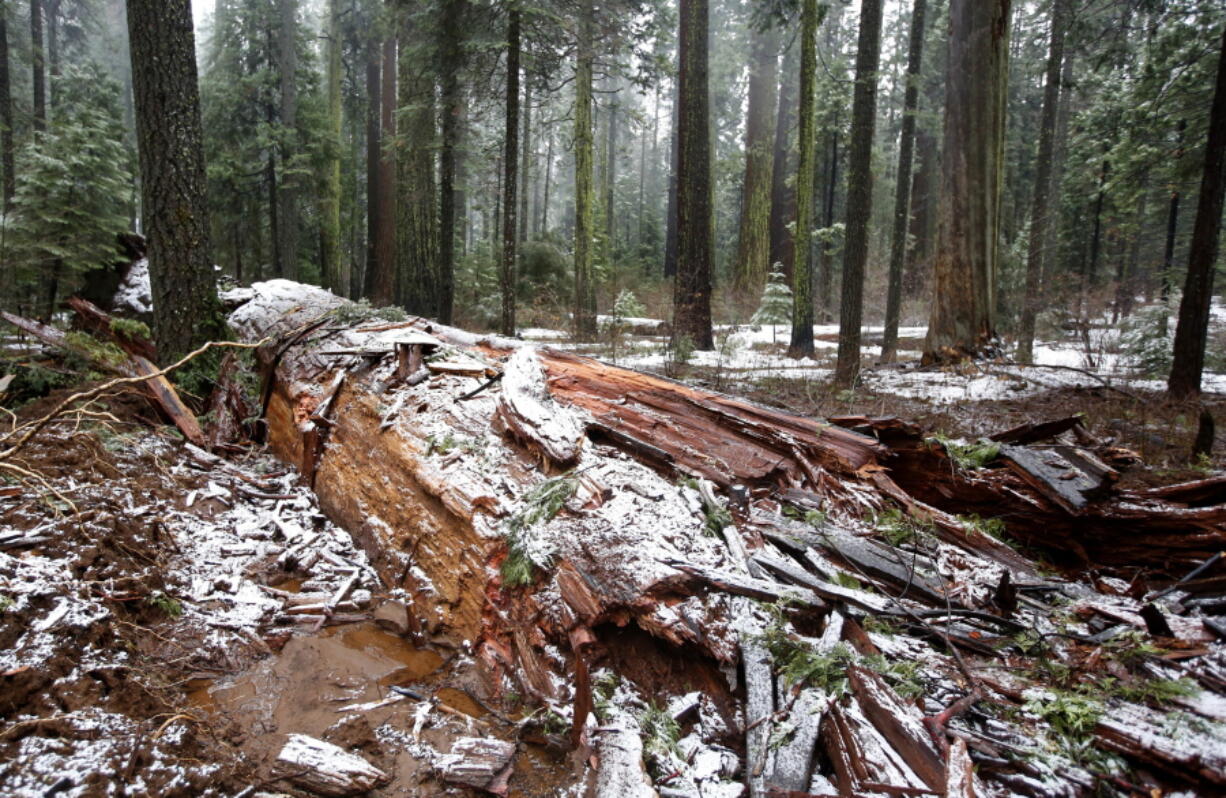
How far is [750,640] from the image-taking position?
226cm

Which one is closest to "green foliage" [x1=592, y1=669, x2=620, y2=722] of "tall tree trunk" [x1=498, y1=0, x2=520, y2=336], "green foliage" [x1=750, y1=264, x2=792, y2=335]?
"tall tree trunk" [x1=498, y1=0, x2=520, y2=336]

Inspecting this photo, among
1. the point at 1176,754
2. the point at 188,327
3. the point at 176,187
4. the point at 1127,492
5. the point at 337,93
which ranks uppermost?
the point at 337,93

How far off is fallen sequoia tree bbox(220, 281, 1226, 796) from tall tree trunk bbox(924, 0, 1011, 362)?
225 inches

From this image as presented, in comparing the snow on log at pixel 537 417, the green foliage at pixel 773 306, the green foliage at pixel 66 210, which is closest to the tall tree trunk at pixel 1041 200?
the green foliage at pixel 773 306

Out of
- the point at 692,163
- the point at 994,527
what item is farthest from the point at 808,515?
the point at 692,163

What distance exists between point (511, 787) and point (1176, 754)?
2096 mm

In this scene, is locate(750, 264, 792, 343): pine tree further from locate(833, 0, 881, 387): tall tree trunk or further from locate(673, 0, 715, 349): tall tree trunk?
locate(833, 0, 881, 387): tall tree trunk

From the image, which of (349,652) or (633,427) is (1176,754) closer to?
(633,427)

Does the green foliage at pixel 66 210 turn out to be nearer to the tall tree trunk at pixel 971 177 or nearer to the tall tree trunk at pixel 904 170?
the tall tree trunk at pixel 971 177

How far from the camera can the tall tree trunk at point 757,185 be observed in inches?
735

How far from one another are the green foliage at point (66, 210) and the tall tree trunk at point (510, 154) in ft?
19.3

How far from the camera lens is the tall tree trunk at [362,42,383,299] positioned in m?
16.5

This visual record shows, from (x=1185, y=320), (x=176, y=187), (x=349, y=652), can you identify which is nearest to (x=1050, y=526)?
(x=349, y=652)

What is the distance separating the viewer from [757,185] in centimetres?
1925
